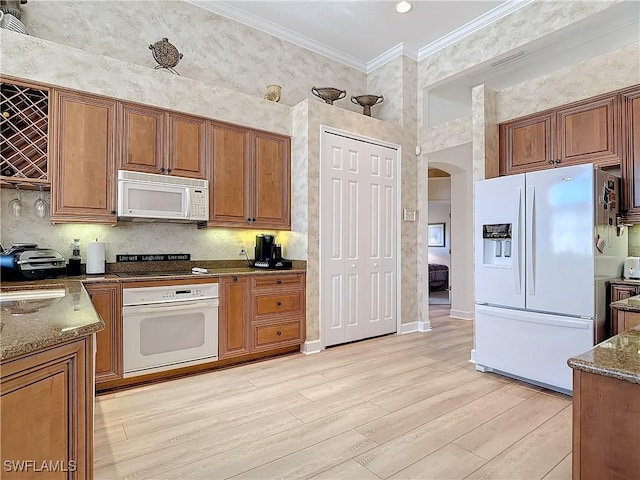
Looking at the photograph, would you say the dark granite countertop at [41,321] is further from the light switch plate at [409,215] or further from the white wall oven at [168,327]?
→ the light switch plate at [409,215]

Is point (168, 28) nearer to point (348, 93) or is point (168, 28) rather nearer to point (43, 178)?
point (43, 178)

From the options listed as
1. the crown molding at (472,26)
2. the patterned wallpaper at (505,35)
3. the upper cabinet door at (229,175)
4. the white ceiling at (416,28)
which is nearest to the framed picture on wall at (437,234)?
the white ceiling at (416,28)

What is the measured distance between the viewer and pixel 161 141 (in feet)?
11.0

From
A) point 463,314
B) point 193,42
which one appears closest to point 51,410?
point 193,42

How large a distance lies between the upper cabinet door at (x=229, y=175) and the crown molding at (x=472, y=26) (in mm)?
2823

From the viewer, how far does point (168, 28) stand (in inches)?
151

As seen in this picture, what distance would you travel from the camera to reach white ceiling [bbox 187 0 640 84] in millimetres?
3963

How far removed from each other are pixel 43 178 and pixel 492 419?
3.72 meters

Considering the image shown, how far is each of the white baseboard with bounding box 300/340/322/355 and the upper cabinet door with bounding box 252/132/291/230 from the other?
1291 mm

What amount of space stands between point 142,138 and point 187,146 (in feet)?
1.28

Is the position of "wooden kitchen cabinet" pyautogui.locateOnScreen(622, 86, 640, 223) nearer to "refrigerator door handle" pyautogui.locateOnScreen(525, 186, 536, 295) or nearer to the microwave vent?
"refrigerator door handle" pyautogui.locateOnScreen(525, 186, 536, 295)

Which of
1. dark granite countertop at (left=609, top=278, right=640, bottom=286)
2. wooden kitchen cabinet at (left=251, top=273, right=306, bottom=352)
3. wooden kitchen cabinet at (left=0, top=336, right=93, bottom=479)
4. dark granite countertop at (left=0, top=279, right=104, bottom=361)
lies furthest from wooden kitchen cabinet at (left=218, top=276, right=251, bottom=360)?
dark granite countertop at (left=609, top=278, right=640, bottom=286)

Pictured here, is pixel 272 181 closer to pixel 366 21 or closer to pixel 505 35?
pixel 366 21

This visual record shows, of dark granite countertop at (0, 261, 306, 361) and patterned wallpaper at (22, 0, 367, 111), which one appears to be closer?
dark granite countertop at (0, 261, 306, 361)
